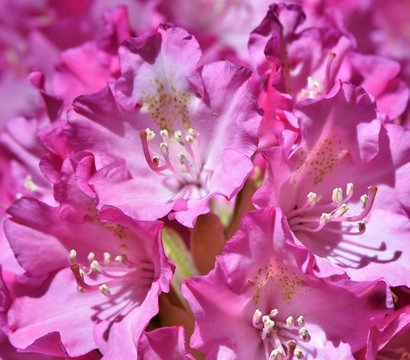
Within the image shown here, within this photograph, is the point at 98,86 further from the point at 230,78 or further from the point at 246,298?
the point at 246,298

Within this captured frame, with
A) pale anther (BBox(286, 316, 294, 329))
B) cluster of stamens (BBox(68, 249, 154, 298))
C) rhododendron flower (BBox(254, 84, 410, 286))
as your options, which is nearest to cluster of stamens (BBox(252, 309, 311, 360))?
pale anther (BBox(286, 316, 294, 329))

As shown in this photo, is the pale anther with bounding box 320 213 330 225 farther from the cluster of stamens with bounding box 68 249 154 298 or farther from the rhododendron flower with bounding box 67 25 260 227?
the cluster of stamens with bounding box 68 249 154 298

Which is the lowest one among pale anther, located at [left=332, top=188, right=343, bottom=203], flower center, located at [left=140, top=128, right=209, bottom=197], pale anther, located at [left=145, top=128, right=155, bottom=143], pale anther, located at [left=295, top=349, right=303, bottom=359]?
pale anther, located at [left=295, top=349, right=303, bottom=359]

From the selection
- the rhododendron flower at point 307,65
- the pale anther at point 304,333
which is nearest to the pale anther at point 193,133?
the rhododendron flower at point 307,65

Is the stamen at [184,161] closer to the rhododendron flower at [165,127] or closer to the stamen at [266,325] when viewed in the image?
the rhododendron flower at [165,127]

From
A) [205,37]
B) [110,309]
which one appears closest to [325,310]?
[110,309]

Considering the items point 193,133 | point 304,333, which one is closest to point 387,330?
point 304,333

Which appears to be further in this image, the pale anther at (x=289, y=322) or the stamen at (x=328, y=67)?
the stamen at (x=328, y=67)
